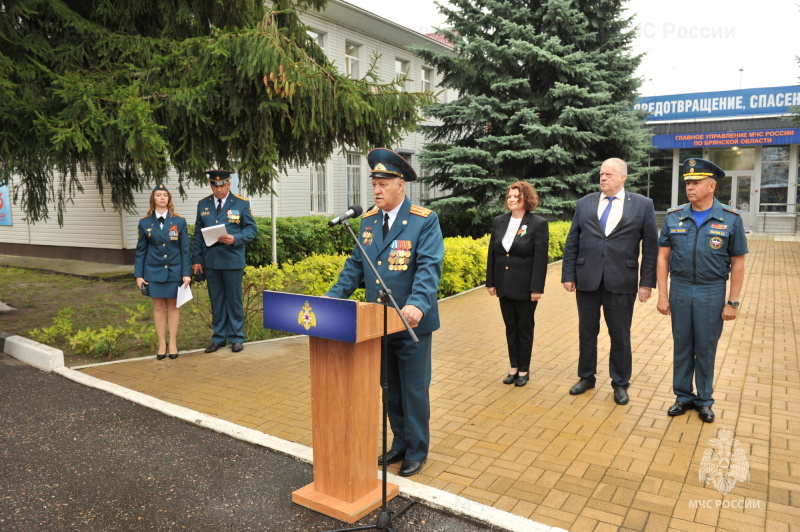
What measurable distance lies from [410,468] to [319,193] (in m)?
16.7

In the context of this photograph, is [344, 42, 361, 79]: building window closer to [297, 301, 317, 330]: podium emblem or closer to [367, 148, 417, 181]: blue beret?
[367, 148, 417, 181]: blue beret

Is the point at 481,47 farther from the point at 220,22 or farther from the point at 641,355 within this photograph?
the point at 641,355

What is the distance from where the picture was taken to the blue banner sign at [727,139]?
23.3 m

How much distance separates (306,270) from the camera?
8711mm

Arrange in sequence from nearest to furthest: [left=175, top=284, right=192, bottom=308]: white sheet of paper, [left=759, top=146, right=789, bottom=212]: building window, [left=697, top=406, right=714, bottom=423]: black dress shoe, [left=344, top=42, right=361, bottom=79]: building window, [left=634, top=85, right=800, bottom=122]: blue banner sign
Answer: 1. [left=697, top=406, right=714, bottom=423]: black dress shoe
2. [left=175, top=284, right=192, bottom=308]: white sheet of paper
3. [left=344, top=42, right=361, bottom=79]: building window
4. [left=634, top=85, right=800, bottom=122]: blue banner sign
5. [left=759, top=146, right=789, bottom=212]: building window

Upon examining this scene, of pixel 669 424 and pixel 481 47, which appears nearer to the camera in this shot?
pixel 669 424

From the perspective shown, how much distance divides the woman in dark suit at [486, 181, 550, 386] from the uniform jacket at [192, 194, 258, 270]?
9.63 ft

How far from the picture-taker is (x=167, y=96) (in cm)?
654

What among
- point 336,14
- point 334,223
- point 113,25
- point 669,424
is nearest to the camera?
point 334,223

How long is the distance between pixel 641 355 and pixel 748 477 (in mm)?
3114

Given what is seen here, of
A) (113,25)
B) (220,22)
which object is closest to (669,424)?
(220,22)

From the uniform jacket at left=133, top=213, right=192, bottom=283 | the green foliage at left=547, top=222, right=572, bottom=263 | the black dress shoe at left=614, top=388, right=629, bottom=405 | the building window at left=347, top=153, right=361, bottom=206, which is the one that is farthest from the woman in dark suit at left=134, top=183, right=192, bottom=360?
the building window at left=347, top=153, right=361, bottom=206

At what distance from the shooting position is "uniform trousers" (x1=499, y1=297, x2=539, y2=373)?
5.61m

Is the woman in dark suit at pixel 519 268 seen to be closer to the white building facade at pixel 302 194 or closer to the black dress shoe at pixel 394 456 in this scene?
the black dress shoe at pixel 394 456
